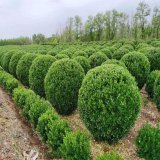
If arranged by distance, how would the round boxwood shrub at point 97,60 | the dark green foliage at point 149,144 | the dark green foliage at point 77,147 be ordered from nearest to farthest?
the dark green foliage at point 77,147, the dark green foliage at point 149,144, the round boxwood shrub at point 97,60

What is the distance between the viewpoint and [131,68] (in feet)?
39.7

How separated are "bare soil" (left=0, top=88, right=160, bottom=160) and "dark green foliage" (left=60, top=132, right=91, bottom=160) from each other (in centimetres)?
92

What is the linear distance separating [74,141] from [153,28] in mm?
53283

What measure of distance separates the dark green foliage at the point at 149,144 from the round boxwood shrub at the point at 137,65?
5357mm

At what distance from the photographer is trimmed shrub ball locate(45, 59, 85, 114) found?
32.1ft

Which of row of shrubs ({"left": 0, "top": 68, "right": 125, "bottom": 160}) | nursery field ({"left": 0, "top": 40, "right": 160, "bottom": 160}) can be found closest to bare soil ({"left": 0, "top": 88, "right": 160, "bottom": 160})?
nursery field ({"left": 0, "top": 40, "right": 160, "bottom": 160})

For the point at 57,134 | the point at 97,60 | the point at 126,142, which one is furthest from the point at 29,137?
the point at 97,60

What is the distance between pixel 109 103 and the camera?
7.20 meters

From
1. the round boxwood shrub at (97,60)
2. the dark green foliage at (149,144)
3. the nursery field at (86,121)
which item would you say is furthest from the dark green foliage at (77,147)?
the round boxwood shrub at (97,60)

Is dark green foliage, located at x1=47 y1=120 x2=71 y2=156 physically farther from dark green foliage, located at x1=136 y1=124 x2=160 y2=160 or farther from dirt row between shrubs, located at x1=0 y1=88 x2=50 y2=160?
dark green foliage, located at x1=136 y1=124 x2=160 y2=160

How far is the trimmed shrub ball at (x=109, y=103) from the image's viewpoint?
7211mm

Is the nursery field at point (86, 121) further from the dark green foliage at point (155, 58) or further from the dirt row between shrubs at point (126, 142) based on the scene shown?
the dark green foliage at point (155, 58)

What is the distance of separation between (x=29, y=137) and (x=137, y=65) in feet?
17.7

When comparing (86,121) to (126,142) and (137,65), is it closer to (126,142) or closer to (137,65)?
(126,142)
